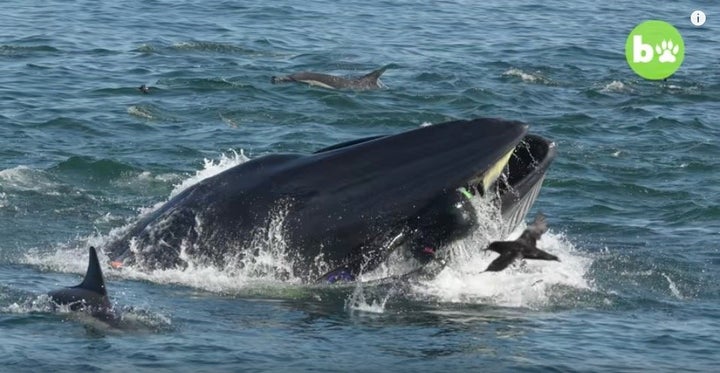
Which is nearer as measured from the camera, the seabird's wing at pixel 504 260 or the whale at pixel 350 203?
the whale at pixel 350 203

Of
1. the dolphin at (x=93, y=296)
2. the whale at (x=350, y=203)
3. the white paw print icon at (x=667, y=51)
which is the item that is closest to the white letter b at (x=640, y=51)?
the white paw print icon at (x=667, y=51)

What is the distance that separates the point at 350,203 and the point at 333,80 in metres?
17.1

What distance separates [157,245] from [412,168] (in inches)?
87.1

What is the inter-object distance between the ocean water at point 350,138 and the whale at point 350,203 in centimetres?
23

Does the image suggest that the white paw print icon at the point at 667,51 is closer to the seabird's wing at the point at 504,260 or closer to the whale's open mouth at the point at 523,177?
the whale's open mouth at the point at 523,177

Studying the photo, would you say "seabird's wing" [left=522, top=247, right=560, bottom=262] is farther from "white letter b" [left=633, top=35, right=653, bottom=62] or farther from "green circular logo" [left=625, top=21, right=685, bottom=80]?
"white letter b" [left=633, top=35, right=653, bottom=62]

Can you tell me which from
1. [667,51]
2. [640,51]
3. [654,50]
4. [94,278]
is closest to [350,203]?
[94,278]

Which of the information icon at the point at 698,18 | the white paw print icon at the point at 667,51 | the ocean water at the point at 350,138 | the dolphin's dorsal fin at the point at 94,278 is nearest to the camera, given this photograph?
the dolphin's dorsal fin at the point at 94,278

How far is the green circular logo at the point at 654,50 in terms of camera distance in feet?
113

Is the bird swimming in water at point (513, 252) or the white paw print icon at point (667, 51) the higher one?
the white paw print icon at point (667, 51)

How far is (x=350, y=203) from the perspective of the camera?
12641 millimetres

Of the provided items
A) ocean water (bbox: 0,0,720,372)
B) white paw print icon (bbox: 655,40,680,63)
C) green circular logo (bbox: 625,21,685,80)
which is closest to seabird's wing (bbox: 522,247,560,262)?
ocean water (bbox: 0,0,720,372)

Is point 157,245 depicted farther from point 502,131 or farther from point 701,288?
point 701,288

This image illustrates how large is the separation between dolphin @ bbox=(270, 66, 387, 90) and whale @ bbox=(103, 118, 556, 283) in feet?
53.2
